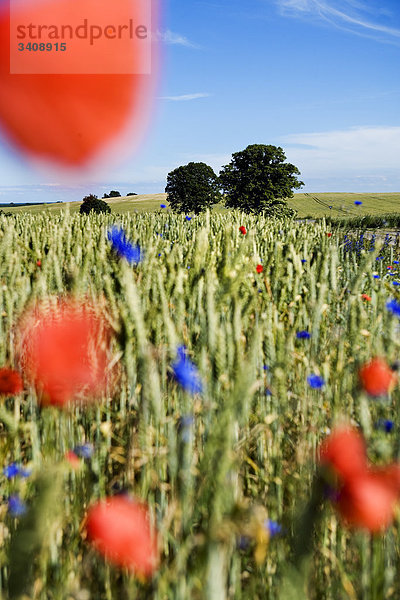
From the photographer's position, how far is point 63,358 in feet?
3.93

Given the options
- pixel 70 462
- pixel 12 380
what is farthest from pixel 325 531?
pixel 12 380

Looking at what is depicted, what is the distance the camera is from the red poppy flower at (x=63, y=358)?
43.5 inches

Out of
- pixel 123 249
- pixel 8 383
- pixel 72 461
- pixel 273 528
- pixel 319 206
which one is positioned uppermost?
pixel 319 206

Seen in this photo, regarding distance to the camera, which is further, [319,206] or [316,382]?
[319,206]

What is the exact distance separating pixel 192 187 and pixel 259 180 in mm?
6541

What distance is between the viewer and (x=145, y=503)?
38.3 inches

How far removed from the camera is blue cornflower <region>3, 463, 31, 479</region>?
1.14 meters

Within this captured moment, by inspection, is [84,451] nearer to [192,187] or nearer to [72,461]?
[72,461]

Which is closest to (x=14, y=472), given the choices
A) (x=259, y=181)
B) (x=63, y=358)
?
(x=63, y=358)

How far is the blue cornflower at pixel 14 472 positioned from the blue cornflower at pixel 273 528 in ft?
1.85

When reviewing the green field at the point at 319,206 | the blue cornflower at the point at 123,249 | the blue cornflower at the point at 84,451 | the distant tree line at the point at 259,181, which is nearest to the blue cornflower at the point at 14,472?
the blue cornflower at the point at 84,451

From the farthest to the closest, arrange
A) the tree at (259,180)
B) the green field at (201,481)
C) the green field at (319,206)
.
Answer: the green field at (319,206), the tree at (259,180), the green field at (201,481)

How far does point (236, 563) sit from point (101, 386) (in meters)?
0.74

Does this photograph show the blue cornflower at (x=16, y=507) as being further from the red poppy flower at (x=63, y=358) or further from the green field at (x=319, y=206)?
the green field at (x=319, y=206)
